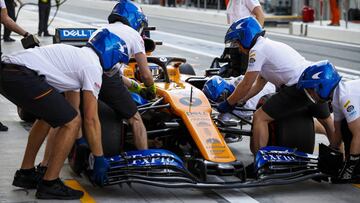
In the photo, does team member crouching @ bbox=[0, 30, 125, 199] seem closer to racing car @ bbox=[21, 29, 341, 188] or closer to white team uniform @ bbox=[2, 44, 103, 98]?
white team uniform @ bbox=[2, 44, 103, 98]

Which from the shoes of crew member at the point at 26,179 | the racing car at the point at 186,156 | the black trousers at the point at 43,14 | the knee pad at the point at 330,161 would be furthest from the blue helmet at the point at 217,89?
the black trousers at the point at 43,14

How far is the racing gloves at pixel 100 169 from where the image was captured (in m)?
7.49

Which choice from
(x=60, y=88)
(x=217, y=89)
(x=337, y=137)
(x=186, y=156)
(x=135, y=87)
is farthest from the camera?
(x=217, y=89)

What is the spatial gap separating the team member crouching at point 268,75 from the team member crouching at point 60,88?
58.1 inches

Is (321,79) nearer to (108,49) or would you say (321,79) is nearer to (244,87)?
(244,87)

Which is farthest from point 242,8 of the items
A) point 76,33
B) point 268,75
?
point 268,75

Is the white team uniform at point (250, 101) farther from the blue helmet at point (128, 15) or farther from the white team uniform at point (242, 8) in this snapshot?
the white team uniform at point (242, 8)

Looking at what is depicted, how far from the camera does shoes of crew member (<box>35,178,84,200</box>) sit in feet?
24.6

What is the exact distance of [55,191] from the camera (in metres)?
7.48

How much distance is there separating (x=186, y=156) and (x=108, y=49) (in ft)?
5.06

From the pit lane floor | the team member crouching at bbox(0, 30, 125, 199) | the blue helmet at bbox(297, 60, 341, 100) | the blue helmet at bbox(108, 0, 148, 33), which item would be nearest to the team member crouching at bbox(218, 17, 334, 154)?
the blue helmet at bbox(297, 60, 341, 100)

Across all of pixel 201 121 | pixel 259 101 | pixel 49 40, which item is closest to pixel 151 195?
pixel 201 121

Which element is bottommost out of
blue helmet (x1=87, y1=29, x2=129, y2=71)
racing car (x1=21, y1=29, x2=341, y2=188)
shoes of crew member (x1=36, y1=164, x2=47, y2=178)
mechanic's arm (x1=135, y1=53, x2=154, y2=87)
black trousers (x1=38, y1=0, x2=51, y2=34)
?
black trousers (x1=38, y1=0, x2=51, y2=34)

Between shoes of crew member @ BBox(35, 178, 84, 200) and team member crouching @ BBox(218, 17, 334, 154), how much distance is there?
1977 millimetres
